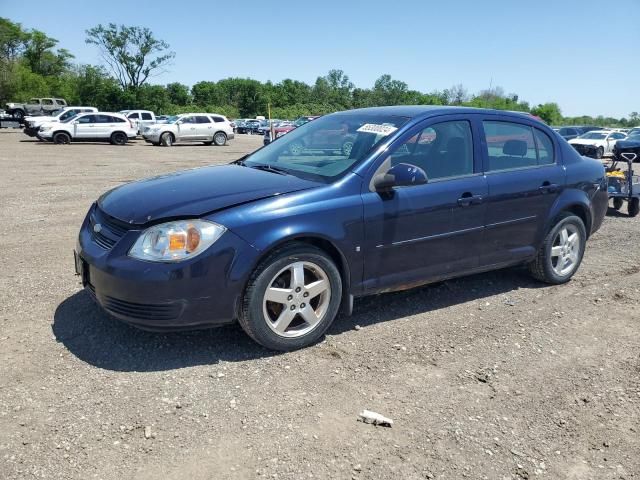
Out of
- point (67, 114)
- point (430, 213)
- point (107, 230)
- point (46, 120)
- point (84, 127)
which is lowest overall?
point (107, 230)

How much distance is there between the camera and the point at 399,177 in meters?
3.82

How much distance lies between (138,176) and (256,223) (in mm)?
10986

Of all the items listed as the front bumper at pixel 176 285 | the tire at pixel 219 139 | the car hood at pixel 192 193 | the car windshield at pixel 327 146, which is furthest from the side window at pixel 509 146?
the tire at pixel 219 139

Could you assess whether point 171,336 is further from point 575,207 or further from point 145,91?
point 145,91

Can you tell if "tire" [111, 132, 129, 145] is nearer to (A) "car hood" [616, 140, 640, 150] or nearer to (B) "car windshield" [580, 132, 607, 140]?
(B) "car windshield" [580, 132, 607, 140]

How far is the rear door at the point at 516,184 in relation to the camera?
454cm

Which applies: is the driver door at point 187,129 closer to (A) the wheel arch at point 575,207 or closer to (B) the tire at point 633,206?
(B) the tire at point 633,206

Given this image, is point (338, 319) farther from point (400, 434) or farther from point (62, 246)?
point (62, 246)

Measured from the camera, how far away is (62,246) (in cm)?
620

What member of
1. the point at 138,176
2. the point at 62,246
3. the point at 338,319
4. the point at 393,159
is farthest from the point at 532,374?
the point at 138,176

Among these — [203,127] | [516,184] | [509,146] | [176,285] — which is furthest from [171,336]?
[203,127]

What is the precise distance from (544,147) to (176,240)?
350 centimetres

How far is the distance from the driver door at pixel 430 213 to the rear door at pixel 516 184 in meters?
0.14

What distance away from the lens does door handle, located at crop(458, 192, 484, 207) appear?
4.28 metres
